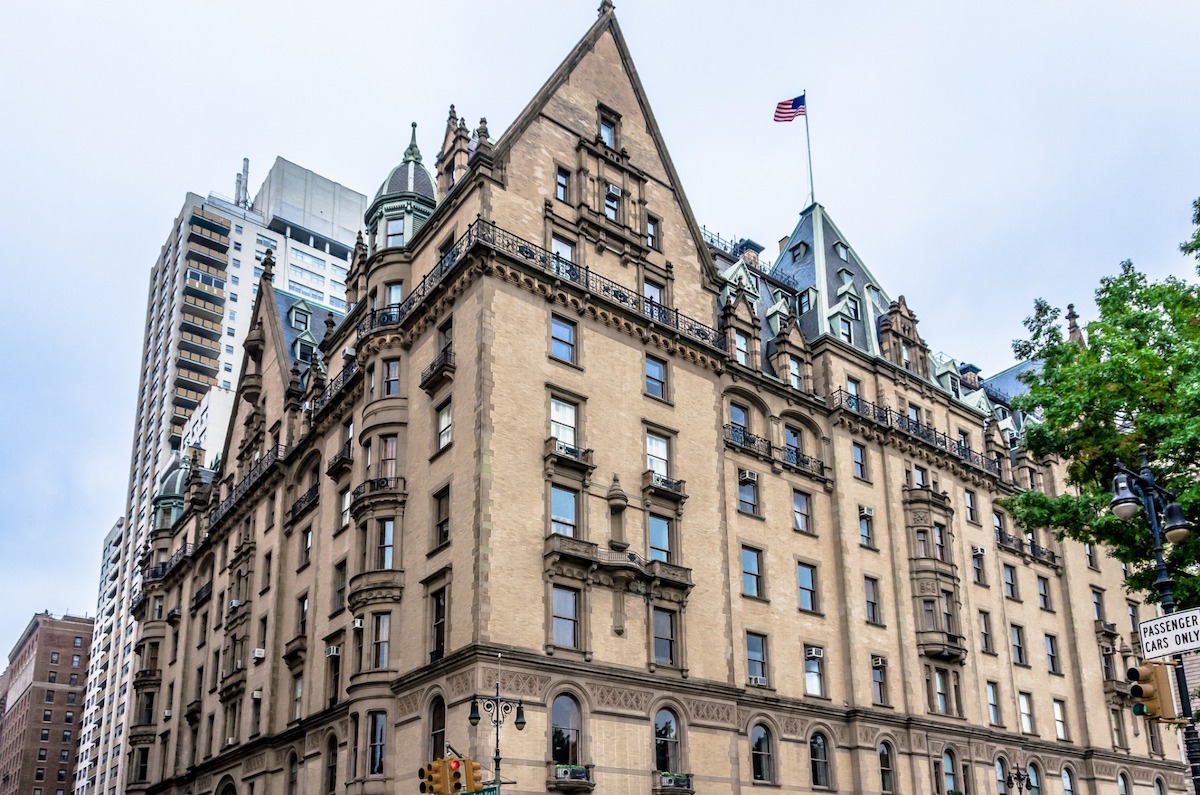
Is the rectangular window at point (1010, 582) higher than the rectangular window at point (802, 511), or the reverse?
the rectangular window at point (802, 511)

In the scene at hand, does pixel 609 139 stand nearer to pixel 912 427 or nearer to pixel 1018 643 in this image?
pixel 912 427

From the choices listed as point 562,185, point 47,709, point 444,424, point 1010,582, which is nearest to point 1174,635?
point 444,424

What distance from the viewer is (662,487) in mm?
43625

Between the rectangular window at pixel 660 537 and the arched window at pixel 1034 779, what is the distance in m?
24.9

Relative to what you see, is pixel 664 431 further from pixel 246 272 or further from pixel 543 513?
pixel 246 272

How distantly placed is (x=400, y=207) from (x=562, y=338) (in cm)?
1163

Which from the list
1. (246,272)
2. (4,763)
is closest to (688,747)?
(246,272)

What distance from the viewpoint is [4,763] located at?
17588cm

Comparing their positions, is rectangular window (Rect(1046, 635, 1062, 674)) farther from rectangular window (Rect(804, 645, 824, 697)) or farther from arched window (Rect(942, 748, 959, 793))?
rectangular window (Rect(804, 645, 824, 697))

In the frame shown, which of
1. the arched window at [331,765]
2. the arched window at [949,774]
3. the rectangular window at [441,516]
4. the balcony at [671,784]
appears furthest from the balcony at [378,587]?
the arched window at [949,774]

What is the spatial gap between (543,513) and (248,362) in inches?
1387

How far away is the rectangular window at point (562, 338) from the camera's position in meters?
43.8

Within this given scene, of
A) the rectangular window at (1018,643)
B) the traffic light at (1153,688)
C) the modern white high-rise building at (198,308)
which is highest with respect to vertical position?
the modern white high-rise building at (198,308)

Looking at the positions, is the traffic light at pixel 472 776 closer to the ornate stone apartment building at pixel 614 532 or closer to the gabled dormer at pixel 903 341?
the ornate stone apartment building at pixel 614 532
